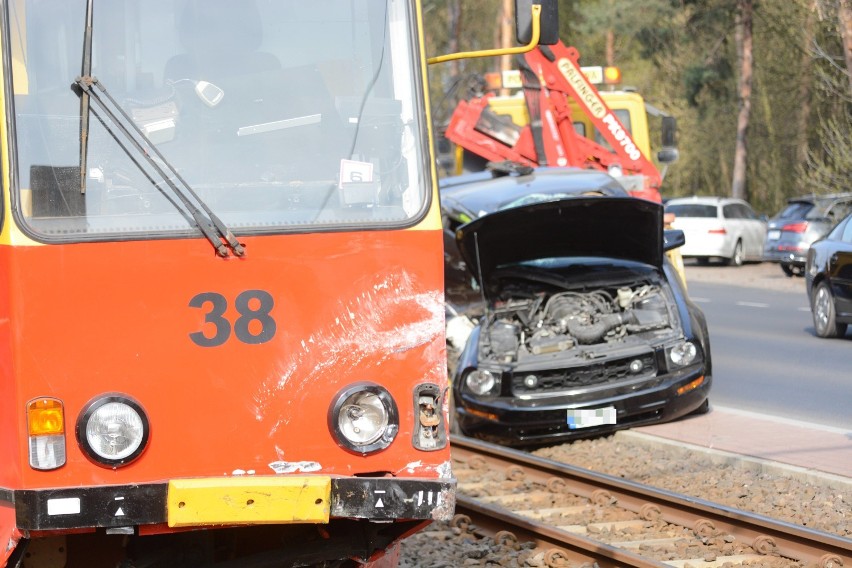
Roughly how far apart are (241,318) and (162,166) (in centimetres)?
64

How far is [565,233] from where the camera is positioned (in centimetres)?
1148

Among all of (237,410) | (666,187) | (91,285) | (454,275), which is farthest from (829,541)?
(666,187)

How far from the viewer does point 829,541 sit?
23.5ft

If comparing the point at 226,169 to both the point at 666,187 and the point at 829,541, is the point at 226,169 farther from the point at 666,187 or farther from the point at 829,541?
the point at 666,187

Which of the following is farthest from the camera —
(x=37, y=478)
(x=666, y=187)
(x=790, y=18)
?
(x=666, y=187)

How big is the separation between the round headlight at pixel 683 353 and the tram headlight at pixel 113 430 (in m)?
6.61

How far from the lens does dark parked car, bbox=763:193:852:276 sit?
2772 centimetres

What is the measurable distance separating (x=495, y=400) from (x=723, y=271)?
22.6 meters

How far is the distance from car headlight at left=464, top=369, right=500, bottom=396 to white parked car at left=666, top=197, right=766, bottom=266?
Answer: 72.6ft

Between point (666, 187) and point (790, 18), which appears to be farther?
point (666, 187)

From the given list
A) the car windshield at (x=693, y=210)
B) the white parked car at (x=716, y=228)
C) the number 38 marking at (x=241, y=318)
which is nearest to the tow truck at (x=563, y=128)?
the white parked car at (x=716, y=228)

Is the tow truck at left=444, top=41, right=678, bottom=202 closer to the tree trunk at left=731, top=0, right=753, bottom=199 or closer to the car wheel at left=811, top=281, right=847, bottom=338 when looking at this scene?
the car wheel at left=811, top=281, right=847, bottom=338

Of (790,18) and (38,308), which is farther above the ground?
(790,18)

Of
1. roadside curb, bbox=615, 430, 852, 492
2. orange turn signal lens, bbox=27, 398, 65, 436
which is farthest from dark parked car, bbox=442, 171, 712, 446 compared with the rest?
orange turn signal lens, bbox=27, 398, 65, 436
